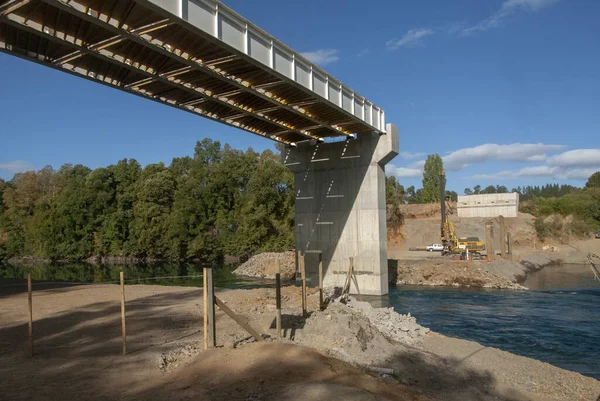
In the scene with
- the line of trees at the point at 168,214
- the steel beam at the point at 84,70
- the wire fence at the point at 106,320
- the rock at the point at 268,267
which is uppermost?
the steel beam at the point at 84,70

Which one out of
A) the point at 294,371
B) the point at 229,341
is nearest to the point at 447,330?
the point at 229,341

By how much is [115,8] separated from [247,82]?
7522 mm

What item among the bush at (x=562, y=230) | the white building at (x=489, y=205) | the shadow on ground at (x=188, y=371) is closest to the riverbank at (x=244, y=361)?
the shadow on ground at (x=188, y=371)

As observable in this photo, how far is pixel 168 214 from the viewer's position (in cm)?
6656

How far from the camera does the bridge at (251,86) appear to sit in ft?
48.8

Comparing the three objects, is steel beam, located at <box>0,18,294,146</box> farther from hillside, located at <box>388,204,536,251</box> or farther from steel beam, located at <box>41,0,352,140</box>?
hillside, located at <box>388,204,536,251</box>

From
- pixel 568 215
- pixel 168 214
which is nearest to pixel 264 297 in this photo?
pixel 168 214

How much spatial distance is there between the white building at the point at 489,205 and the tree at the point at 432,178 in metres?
12.9

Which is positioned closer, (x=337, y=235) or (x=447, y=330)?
(x=447, y=330)

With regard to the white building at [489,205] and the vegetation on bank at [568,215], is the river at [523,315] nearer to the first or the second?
the vegetation on bank at [568,215]

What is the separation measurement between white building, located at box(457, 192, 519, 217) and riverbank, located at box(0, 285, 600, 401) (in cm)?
6365

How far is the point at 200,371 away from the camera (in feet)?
28.8

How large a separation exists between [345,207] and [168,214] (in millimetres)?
42677

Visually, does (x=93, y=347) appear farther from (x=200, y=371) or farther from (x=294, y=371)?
(x=294, y=371)
